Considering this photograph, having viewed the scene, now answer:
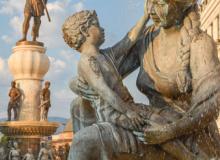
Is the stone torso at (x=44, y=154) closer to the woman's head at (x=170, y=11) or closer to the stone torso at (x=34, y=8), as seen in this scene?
the stone torso at (x=34, y=8)

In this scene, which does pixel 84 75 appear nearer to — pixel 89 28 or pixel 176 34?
pixel 89 28

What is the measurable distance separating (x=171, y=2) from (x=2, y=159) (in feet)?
55.3

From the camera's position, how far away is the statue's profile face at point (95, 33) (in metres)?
4.42

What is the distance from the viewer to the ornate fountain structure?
21156 mm

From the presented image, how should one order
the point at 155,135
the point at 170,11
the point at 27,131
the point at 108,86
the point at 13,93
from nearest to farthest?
the point at 155,135 < the point at 108,86 < the point at 170,11 < the point at 27,131 < the point at 13,93

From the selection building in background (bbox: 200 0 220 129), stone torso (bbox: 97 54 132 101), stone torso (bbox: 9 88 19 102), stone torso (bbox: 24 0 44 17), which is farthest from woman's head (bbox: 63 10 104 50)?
building in background (bbox: 200 0 220 129)

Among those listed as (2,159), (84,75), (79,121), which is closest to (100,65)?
(84,75)

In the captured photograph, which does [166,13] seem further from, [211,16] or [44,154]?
[211,16]

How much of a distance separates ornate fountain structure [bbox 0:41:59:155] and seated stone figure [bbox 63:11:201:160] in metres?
16.8

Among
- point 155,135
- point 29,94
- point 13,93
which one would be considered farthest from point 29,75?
point 155,135

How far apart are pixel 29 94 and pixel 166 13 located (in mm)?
17628

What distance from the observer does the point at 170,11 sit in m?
4.35

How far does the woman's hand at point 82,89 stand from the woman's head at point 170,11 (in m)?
0.62

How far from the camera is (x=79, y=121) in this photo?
457 cm
